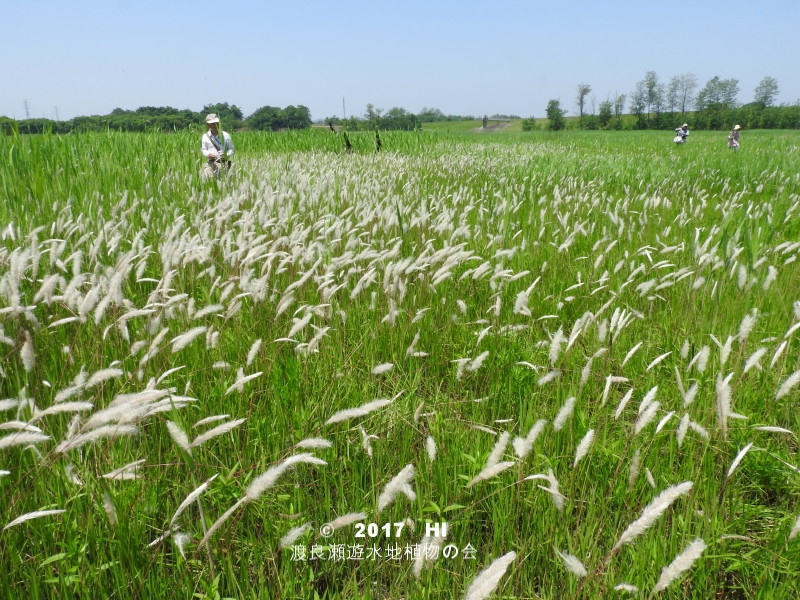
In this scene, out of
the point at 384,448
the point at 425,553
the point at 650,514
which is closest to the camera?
the point at 650,514

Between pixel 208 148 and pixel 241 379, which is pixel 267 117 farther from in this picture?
pixel 241 379

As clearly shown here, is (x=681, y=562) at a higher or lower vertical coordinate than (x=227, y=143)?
lower

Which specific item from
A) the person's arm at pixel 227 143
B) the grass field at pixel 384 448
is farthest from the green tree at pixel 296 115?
the grass field at pixel 384 448

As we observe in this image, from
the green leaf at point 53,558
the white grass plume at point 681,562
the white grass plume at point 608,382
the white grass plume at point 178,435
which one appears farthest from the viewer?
the white grass plume at point 608,382

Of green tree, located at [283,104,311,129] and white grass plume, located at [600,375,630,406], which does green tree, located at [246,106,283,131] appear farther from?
white grass plume, located at [600,375,630,406]

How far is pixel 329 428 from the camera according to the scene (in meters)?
2.02

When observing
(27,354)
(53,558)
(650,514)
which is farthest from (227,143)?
(650,514)

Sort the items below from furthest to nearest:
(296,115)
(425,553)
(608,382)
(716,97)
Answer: (716,97), (296,115), (608,382), (425,553)

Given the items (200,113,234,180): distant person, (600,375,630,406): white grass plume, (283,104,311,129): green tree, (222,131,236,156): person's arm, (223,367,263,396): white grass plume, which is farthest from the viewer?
(283,104,311,129): green tree

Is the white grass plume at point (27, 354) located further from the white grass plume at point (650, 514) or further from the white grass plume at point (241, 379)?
the white grass plume at point (650, 514)

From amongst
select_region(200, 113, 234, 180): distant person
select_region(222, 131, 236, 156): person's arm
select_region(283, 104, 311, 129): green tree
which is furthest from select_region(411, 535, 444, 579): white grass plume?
select_region(283, 104, 311, 129): green tree

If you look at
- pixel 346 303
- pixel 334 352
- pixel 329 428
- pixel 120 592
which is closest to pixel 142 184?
pixel 346 303

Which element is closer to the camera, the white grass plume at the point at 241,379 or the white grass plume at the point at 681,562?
the white grass plume at the point at 681,562

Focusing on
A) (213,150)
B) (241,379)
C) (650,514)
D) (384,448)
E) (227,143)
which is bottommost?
(384,448)
